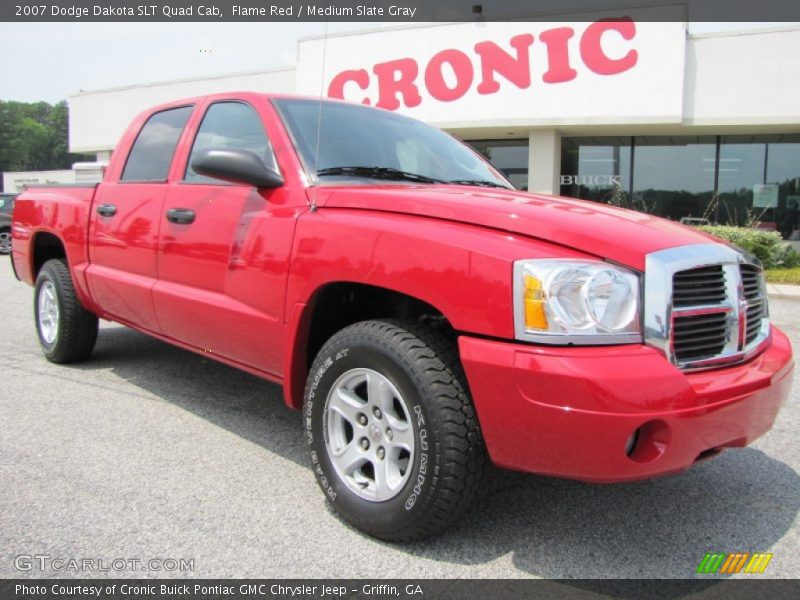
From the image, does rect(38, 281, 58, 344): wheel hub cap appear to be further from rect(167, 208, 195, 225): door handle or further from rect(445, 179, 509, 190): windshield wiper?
rect(445, 179, 509, 190): windshield wiper

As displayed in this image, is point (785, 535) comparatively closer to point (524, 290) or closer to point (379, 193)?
point (524, 290)

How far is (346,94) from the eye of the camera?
18.2 meters

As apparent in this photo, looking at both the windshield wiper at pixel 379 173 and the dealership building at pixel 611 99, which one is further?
the dealership building at pixel 611 99

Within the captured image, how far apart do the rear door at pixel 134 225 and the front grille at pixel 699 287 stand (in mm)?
2808

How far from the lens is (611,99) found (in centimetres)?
1562

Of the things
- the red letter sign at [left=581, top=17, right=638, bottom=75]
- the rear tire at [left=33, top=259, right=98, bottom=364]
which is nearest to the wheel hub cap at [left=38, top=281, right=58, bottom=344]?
the rear tire at [left=33, top=259, right=98, bottom=364]

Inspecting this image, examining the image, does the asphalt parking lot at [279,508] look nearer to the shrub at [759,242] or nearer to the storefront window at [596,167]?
the shrub at [759,242]

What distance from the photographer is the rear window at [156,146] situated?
13.1ft

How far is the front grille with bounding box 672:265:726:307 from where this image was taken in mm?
2229

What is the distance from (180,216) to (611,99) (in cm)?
1434

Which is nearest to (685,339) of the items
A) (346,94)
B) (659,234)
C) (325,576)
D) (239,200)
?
(659,234)

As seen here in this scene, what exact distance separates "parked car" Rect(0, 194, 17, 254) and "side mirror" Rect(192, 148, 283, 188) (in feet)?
51.9

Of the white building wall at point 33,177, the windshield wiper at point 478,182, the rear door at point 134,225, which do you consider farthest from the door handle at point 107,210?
the white building wall at point 33,177

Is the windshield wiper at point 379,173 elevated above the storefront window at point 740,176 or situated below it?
below
